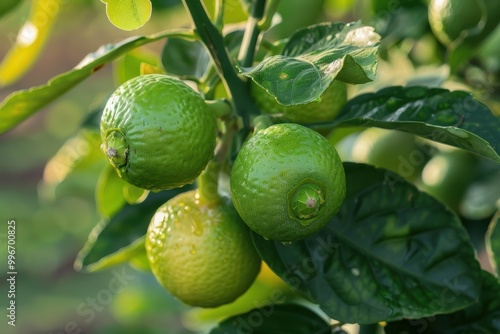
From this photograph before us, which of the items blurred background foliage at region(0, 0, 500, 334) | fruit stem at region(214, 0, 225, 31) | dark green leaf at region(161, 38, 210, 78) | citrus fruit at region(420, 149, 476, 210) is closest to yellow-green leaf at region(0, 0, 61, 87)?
blurred background foliage at region(0, 0, 500, 334)

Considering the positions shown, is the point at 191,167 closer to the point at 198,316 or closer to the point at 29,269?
→ the point at 198,316

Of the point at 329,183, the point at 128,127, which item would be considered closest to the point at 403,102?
the point at 329,183

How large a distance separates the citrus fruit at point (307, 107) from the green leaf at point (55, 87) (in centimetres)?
11

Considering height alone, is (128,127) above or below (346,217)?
above

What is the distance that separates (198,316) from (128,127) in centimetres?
62

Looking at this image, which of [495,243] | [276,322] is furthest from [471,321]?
[276,322]

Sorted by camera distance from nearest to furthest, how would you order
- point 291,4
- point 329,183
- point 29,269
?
point 329,183, point 291,4, point 29,269

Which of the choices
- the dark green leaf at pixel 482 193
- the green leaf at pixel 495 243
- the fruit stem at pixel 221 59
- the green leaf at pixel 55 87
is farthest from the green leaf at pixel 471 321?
the green leaf at pixel 55 87

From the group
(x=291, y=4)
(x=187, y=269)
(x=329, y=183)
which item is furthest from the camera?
(x=291, y=4)

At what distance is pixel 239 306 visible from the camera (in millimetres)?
1220

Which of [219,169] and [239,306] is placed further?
[239,306]

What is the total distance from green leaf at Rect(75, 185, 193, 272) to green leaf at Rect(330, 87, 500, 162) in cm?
29

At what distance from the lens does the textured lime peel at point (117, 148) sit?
0.68 meters

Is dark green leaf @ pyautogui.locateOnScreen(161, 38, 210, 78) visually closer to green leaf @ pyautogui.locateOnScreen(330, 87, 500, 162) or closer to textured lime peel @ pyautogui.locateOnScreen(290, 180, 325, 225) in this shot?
green leaf @ pyautogui.locateOnScreen(330, 87, 500, 162)
